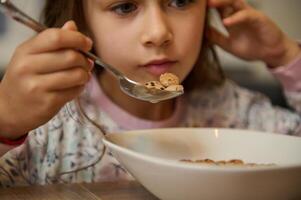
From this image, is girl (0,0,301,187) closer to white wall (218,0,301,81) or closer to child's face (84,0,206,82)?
child's face (84,0,206,82)

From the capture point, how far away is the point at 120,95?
0.94 meters

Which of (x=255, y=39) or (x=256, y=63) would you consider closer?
(x=255, y=39)

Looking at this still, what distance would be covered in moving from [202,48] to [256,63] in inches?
30.9

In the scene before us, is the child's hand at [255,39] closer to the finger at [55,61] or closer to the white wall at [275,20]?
the finger at [55,61]

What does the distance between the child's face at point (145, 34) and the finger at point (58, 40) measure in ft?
0.63

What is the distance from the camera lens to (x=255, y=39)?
1010 millimetres

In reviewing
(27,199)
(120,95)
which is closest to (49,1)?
(120,95)

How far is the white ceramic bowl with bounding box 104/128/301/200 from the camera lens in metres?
0.45

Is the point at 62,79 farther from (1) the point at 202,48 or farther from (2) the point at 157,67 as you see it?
(1) the point at 202,48

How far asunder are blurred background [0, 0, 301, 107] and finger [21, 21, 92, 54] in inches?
38.2

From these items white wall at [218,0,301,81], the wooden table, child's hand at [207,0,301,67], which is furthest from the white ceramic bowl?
white wall at [218,0,301,81]

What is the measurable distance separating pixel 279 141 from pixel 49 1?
1.80 feet

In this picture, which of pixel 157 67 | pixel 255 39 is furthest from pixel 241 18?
pixel 157 67

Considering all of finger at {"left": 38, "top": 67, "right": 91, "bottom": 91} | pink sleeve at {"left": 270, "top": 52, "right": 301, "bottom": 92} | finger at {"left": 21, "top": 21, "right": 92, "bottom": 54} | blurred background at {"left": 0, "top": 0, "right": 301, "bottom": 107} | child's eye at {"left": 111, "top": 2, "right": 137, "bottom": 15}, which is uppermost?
finger at {"left": 21, "top": 21, "right": 92, "bottom": 54}
